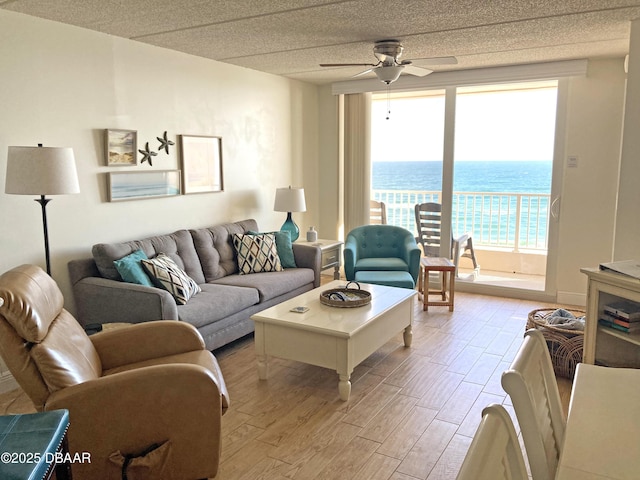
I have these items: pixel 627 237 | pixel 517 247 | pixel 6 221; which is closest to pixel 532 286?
pixel 517 247

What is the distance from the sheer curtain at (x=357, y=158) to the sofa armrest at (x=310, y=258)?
1.44 m

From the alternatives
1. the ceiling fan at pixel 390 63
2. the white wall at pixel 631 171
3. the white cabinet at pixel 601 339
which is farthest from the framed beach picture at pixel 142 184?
the white wall at pixel 631 171

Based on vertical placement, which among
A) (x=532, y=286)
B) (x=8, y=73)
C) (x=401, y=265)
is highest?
(x=8, y=73)

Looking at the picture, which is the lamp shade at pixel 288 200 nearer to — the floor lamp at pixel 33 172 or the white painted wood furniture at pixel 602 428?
the floor lamp at pixel 33 172

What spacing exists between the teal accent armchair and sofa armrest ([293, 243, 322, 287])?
0.87ft

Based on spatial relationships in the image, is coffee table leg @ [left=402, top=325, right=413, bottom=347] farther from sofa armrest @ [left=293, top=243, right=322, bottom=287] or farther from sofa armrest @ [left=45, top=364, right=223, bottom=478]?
sofa armrest @ [left=45, top=364, right=223, bottom=478]

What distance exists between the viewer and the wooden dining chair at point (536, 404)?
4.23 ft

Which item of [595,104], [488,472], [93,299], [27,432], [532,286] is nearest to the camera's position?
[488,472]

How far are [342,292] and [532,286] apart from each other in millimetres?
2801

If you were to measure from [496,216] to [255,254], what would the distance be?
356 centimetres

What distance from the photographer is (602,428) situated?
132 centimetres

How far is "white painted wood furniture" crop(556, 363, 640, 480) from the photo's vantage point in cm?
115

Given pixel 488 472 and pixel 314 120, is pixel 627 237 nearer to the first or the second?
pixel 488 472

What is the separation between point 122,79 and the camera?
12.6 ft
